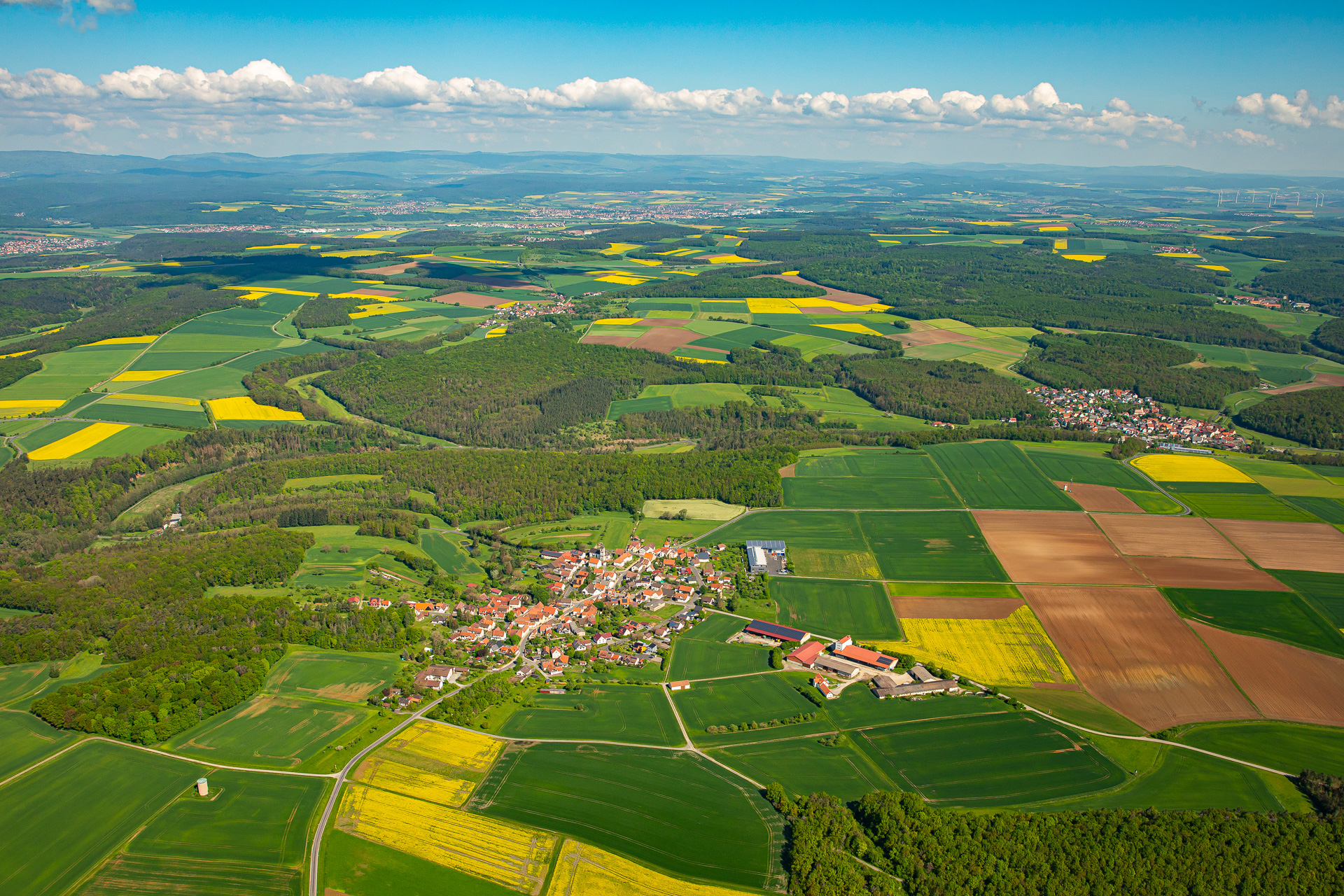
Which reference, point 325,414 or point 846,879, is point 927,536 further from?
point 325,414

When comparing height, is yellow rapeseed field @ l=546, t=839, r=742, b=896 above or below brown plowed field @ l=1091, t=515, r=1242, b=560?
below

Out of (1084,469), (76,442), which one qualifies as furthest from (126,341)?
(1084,469)

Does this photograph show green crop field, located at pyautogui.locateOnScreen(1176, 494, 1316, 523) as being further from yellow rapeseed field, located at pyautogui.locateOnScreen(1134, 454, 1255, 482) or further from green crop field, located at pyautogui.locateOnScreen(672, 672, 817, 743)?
green crop field, located at pyautogui.locateOnScreen(672, 672, 817, 743)

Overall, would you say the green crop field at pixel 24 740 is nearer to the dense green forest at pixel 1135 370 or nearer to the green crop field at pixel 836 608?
the green crop field at pixel 836 608

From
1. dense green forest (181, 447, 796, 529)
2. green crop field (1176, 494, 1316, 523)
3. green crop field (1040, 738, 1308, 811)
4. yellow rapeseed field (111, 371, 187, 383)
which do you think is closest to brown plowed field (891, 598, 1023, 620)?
green crop field (1040, 738, 1308, 811)

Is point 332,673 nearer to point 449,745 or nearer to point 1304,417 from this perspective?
point 449,745

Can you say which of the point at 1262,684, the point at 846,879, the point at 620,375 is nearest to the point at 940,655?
the point at 1262,684
